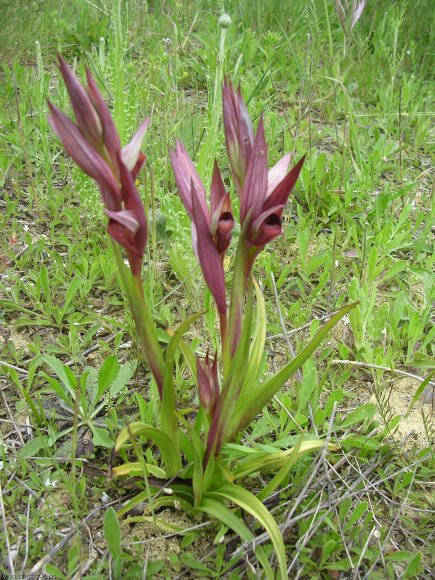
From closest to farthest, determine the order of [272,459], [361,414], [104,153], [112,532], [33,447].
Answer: [104,153] → [112,532] → [272,459] → [33,447] → [361,414]


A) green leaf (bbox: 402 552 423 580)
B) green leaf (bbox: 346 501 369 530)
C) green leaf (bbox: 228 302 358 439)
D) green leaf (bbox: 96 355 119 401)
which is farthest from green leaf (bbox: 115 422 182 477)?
green leaf (bbox: 402 552 423 580)

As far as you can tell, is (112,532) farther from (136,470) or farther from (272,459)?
(272,459)

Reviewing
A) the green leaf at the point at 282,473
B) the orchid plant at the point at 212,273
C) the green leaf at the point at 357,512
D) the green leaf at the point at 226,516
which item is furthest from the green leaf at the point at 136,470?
the green leaf at the point at 357,512

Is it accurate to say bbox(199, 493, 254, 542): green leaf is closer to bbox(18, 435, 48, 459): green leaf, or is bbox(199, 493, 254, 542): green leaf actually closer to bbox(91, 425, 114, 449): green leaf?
bbox(91, 425, 114, 449): green leaf

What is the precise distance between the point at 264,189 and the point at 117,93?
95 cm

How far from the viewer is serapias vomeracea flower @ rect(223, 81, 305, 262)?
0.89 meters

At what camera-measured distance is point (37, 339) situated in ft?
5.18

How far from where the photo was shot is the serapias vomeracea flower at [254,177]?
89cm

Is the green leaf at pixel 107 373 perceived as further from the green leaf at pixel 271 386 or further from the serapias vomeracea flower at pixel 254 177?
the serapias vomeracea flower at pixel 254 177

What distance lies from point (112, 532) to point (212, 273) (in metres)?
0.53

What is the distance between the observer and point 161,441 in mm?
1113

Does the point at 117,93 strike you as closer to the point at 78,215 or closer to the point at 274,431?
the point at 78,215

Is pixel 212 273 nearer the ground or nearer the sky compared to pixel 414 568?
nearer the sky

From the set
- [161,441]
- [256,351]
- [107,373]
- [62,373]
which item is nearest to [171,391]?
[161,441]
